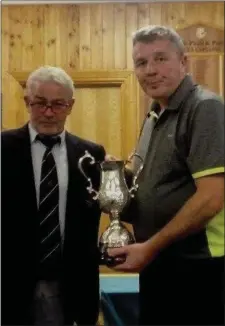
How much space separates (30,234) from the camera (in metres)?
1.33

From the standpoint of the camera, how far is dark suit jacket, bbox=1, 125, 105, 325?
133cm

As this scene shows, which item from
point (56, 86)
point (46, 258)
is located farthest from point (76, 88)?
point (46, 258)

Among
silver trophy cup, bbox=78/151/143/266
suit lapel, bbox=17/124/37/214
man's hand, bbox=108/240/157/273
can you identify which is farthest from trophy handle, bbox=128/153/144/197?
suit lapel, bbox=17/124/37/214

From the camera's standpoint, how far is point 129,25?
1300mm

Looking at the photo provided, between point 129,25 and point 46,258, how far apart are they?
564 millimetres

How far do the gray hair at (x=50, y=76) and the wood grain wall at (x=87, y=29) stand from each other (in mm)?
16

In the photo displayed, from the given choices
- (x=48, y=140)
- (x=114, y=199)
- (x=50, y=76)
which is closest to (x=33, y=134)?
(x=48, y=140)

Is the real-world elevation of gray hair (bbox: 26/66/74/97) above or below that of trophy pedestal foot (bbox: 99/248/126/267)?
above

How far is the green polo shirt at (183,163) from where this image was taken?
1.23m

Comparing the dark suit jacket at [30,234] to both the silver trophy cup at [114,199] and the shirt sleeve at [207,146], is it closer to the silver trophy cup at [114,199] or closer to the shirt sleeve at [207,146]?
the silver trophy cup at [114,199]

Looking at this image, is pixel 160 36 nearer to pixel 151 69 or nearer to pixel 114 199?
pixel 151 69

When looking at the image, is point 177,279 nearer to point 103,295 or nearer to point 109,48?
point 103,295

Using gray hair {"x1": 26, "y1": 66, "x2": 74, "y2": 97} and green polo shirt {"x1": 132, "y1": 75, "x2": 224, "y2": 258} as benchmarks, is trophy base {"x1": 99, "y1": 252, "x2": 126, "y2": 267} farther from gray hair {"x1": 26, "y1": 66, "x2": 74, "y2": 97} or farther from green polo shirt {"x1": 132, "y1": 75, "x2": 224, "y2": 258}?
gray hair {"x1": 26, "y1": 66, "x2": 74, "y2": 97}

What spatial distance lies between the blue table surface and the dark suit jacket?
22 millimetres
